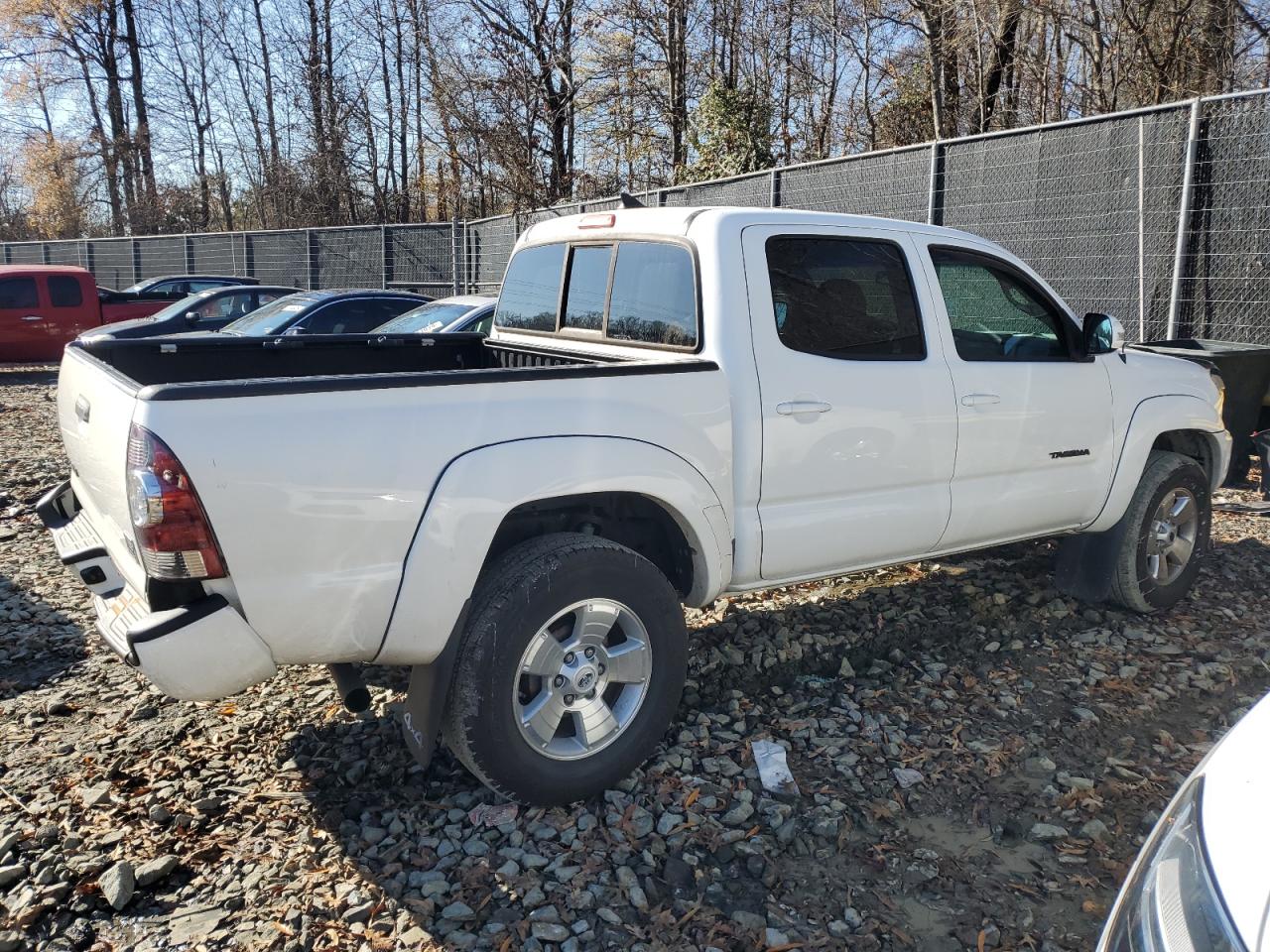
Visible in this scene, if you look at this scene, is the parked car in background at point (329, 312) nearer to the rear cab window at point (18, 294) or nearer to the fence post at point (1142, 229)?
the rear cab window at point (18, 294)

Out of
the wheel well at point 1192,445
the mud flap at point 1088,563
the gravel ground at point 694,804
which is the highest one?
the wheel well at point 1192,445

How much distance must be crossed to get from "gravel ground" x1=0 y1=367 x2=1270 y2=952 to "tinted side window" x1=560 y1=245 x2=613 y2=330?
1621mm

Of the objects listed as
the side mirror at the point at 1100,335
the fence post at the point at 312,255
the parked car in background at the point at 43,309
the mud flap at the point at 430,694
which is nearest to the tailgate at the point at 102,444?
the mud flap at the point at 430,694

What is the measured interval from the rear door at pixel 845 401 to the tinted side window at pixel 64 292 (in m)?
16.0

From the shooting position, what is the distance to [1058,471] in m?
4.83

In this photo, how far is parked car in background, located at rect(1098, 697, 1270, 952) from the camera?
143 cm

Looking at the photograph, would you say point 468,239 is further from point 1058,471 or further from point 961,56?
point 1058,471

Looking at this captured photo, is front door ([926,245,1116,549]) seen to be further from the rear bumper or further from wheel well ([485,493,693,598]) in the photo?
the rear bumper

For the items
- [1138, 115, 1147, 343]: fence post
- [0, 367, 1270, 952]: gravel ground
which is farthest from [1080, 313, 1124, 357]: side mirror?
[1138, 115, 1147, 343]: fence post

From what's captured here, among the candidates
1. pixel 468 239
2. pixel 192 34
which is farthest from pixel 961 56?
pixel 192 34

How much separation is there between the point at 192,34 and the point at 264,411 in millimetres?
39444

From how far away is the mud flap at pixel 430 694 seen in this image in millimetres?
3207

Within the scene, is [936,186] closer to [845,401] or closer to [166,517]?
[845,401]

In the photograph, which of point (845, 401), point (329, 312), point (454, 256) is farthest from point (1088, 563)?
point (454, 256)
